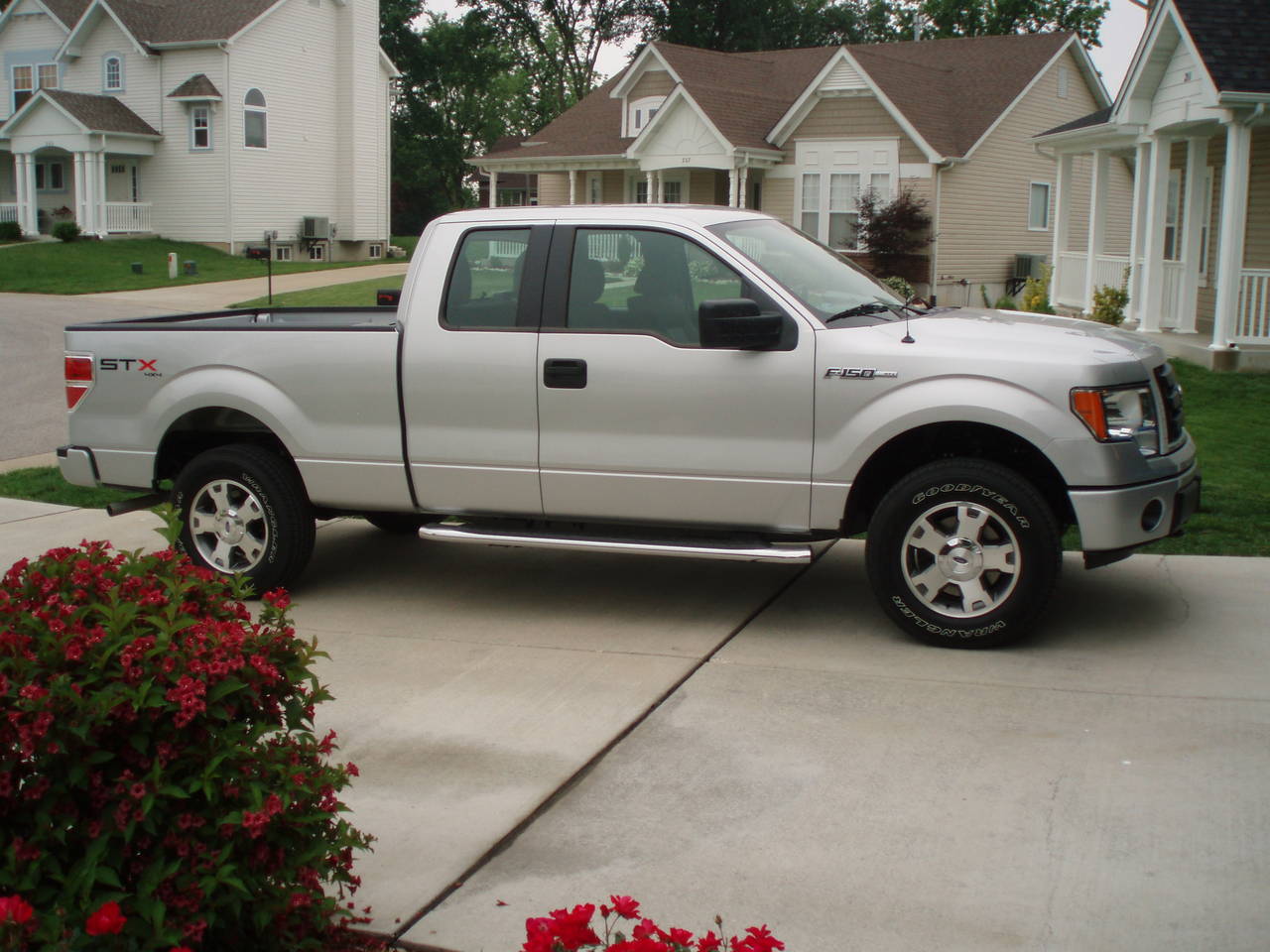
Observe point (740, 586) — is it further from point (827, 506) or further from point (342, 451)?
point (342, 451)

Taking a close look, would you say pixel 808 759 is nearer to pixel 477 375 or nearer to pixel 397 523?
pixel 477 375

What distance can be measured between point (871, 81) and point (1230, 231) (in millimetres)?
15689

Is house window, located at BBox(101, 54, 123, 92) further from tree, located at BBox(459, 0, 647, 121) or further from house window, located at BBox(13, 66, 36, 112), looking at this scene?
tree, located at BBox(459, 0, 647, 121)

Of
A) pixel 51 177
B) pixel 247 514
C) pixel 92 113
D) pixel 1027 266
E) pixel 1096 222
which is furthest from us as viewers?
pixel 51 177

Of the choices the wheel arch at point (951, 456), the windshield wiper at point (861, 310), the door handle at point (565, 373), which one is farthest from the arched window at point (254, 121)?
the wheel arch at point (951, 456)

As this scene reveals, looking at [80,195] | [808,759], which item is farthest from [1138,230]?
[80,195]

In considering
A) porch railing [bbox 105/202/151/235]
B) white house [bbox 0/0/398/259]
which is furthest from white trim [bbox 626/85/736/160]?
porch railing [bbox 105/202/151/235]

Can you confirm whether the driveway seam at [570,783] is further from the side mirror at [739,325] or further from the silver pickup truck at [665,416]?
the side mirror at [739,325]

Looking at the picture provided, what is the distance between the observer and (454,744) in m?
5.25

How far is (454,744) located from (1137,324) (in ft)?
55.3

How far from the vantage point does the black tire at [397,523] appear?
28.9ft

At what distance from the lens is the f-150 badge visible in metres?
6.20

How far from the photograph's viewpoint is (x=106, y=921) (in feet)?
9.34

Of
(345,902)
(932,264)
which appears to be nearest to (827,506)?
(345,902)
